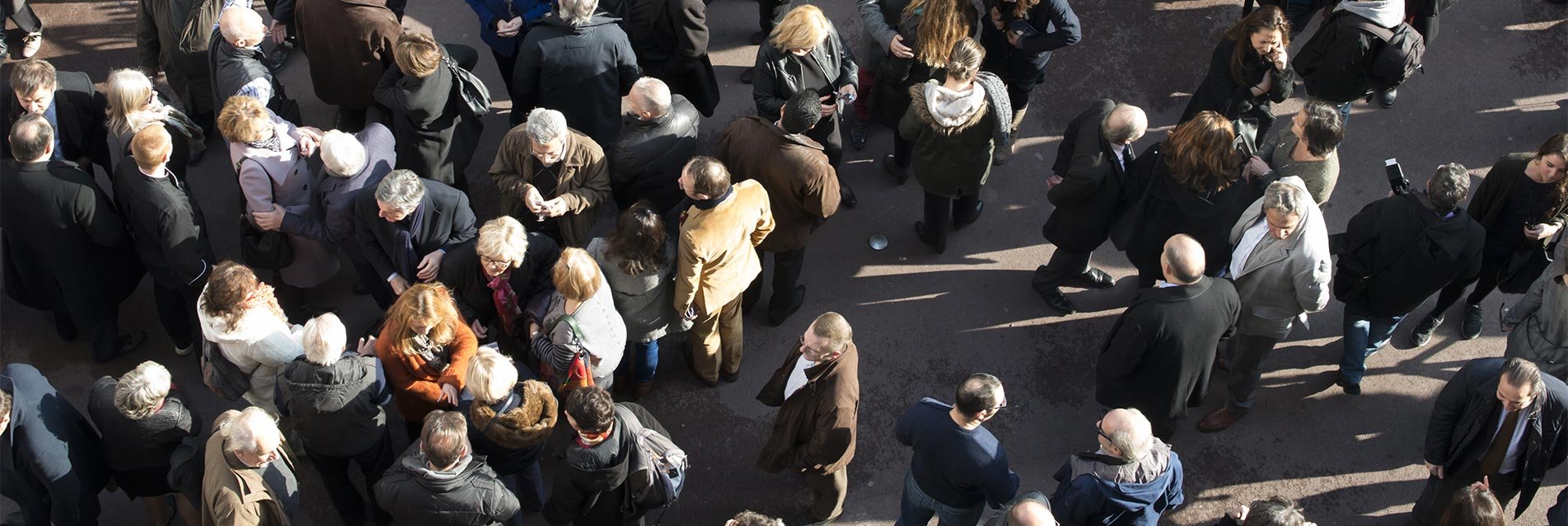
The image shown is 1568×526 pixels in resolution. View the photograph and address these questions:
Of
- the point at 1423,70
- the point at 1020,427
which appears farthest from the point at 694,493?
the point at 1423,70

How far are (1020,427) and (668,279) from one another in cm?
222

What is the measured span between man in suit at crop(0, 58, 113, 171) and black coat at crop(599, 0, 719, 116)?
3073 millimetres

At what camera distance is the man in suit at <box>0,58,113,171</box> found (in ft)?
22.3

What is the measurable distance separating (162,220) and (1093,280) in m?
5.29

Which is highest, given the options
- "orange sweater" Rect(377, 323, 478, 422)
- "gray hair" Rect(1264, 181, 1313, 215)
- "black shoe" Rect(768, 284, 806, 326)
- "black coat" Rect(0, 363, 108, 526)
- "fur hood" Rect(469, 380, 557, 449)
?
"gray hair" Rect(1264, 181, 1313, 215)

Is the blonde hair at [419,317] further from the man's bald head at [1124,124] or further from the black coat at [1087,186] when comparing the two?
the man's bald head at [1124,124]

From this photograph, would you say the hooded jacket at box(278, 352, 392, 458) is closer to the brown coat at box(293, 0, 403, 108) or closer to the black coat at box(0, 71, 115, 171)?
the brown coat at box(293, 0, 403, 108)

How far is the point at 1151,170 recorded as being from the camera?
22.7 feet

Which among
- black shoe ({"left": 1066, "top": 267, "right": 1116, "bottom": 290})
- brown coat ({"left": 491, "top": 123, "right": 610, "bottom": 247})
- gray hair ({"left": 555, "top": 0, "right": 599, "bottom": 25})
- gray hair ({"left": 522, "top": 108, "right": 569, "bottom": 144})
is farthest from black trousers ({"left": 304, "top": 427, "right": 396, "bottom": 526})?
black shoe ({"left": 1066, "top": 267, "right": 1116, "bottom": 290})

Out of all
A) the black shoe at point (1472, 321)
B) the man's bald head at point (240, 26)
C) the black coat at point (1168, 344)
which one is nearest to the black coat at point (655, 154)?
the man's bald head at point (240, 26)

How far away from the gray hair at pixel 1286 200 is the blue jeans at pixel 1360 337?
117cm

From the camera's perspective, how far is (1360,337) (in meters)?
7.12

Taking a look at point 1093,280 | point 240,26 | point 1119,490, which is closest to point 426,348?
point 240,26

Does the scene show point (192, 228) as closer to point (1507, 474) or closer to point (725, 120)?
point (725, 120)
